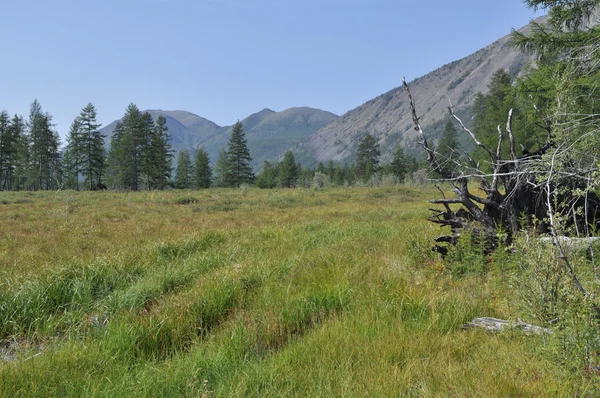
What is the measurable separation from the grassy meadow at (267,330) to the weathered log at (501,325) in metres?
0.09

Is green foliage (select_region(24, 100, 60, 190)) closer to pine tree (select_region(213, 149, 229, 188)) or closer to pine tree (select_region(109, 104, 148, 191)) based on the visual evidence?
pine tree (select_region(109, 104, 148, 191))

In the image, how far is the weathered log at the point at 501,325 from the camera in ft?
8.13

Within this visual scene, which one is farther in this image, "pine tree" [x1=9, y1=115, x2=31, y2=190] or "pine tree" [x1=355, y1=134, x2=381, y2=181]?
"pine tree" [x1=355, y1=134, x2=381, y2=181]

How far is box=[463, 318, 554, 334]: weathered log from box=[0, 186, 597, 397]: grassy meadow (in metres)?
0.09

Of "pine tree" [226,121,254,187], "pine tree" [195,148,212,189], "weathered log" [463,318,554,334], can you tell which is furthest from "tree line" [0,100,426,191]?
"weathered log" [463,318,554,334]

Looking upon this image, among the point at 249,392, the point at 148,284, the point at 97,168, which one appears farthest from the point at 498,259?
the point at 97,168

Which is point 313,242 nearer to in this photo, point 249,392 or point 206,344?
point 206,344

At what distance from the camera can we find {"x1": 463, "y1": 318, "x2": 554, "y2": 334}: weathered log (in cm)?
248

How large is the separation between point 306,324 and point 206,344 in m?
1.00

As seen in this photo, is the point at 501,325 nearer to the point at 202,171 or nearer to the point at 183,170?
the point at 202,171

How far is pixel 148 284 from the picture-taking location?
4.26 m

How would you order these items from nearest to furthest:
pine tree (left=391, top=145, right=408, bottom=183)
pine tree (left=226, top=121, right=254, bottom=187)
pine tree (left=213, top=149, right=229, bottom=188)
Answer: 1. pine tree (left=226, top=121, right=254, bottom=187)
2. pine tree (left=213, top=149, right=229, bottom=188)
3. pine tree (left=391, top=145, right=408, bottom=183)

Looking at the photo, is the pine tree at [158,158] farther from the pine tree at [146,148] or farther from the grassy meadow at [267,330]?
the grassy meadow at [267,330]

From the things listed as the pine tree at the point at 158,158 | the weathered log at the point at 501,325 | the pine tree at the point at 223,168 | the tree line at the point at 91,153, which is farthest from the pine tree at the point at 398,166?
the weathered log at the point at 501,325
